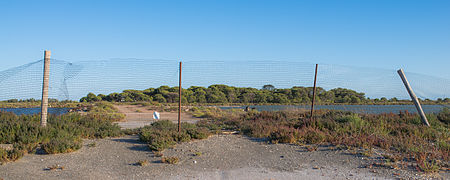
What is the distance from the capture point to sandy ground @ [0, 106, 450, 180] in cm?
564

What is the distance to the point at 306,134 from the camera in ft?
28.8

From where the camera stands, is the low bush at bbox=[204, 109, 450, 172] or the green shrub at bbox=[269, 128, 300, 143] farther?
the green shrub at bbox=[269, 128, 300, 143]

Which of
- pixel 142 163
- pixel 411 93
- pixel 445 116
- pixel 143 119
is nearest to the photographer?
pixel 142 163

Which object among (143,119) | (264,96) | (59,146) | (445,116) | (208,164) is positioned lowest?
(208,164)

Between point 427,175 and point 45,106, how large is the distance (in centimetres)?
999

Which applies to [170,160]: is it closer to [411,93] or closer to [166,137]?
[166,137]

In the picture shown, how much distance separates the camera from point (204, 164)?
645 cm

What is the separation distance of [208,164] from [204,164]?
0.09 m

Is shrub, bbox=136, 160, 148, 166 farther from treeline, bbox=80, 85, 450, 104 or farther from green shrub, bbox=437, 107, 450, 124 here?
green shrub, bbox=437, 107, 450, 124

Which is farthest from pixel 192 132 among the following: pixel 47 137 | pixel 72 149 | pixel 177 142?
pixel 47 137

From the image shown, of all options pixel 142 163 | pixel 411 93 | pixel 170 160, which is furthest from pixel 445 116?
pixel 142 163

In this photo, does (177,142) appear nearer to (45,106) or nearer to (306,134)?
(306,134)

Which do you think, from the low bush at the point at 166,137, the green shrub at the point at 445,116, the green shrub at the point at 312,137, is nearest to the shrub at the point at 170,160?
the low bush at the point at 166,137

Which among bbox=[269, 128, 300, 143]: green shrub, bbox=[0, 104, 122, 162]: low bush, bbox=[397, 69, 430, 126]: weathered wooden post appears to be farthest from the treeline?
bbox=[0, 104, 122, 162]: low bush
